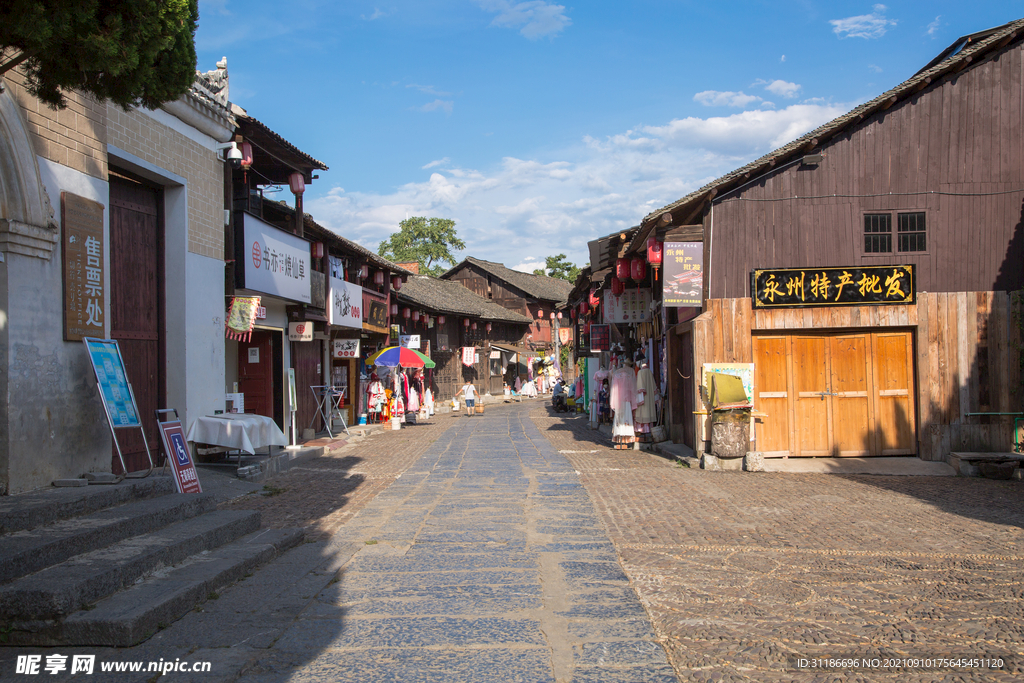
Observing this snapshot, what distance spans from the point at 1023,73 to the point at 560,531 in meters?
10.9

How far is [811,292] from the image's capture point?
11867mm

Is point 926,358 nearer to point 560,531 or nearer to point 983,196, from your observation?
point 983,196

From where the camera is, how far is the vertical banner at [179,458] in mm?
7883

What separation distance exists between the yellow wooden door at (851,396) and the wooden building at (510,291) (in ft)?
122

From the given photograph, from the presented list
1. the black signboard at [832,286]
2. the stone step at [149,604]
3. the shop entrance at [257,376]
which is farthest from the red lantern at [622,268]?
the stone step at [149,604]

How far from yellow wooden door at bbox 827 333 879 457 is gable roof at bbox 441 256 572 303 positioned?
38.4 metres

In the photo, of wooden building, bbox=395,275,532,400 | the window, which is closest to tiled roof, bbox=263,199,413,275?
wooden building, bbox=395,275,532,400

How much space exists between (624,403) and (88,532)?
434 inches

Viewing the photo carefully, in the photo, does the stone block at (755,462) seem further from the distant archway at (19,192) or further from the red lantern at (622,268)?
the distant archway at (19,192)

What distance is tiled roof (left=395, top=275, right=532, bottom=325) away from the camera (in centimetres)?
3167

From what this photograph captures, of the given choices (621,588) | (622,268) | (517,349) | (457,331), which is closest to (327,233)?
(622,268)

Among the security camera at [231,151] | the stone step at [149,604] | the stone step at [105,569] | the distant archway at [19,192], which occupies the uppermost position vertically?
the security camera at [231,151]

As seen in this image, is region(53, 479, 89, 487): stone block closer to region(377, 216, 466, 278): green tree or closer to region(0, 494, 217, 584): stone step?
region(0, 494, 217, 584): stone step

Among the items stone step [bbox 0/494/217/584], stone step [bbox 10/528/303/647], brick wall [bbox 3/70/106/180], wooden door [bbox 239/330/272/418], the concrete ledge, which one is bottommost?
the concrete ledge
